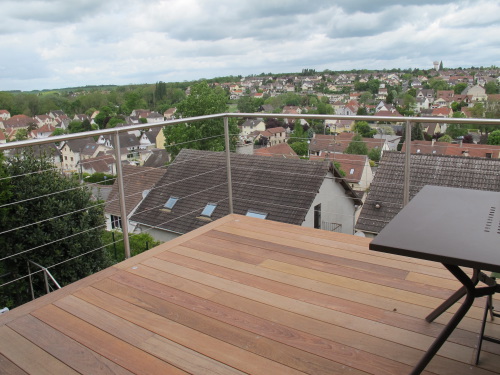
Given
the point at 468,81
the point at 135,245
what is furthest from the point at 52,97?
the point at 468,81

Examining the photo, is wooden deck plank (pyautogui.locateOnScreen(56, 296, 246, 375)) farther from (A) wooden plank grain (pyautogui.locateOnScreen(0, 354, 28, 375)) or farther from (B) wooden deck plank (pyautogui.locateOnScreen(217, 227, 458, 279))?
(B) wooden deck plank (pyautogui.locateOnScreen(217, 227, 458, 279))

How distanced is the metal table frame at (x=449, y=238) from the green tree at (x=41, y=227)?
468cm

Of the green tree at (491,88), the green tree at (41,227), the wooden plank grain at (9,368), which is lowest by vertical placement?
the green tree at (41,227)

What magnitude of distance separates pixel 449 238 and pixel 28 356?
1666 mm

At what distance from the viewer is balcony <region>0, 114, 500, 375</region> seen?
1.62 meters

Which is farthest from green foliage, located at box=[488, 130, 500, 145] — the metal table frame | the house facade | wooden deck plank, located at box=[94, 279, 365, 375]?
the house facade

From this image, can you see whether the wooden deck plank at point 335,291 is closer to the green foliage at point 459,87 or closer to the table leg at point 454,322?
the table leg at point 454,322

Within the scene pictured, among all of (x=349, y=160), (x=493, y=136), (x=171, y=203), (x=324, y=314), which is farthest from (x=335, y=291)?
(x=171, y=203)

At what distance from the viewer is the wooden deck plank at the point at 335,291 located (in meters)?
1.93

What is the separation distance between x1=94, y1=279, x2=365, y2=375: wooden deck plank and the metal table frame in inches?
13.5

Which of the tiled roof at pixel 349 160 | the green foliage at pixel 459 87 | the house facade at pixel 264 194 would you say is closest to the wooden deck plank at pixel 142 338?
the tiled roof at pixel 349 160

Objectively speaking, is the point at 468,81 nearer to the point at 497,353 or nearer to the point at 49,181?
the point at 49,181

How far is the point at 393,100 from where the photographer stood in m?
35.8

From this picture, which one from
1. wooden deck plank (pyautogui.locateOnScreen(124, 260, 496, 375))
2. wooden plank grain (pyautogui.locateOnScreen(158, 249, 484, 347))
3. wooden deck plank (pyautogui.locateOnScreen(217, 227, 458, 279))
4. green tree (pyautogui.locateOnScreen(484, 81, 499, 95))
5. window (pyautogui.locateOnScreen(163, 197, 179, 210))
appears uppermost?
green tree (pyautogui.locateOnScreen(484, 81, 499, 95))
